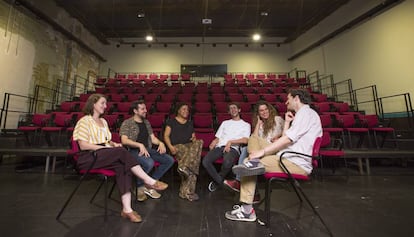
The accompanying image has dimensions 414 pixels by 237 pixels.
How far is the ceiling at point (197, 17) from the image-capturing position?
741 centimetres

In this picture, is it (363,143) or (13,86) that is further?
(13,86)

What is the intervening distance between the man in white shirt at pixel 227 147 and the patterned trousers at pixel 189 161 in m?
0.15

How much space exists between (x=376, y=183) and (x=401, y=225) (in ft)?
4.82

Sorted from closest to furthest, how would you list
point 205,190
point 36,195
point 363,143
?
point 36,195 → point 205,190 → point 363,143

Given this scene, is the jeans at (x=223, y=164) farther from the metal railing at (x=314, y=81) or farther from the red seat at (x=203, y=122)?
the metal railing at (x=314, y=81)

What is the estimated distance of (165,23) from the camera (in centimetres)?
912

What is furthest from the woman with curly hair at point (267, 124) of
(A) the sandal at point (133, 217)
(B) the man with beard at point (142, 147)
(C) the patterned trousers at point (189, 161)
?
(A) the sandal at point (133, 217)

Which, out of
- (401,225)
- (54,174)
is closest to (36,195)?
(54,174)

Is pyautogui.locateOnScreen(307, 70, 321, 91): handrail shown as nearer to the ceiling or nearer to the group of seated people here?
the ceiling

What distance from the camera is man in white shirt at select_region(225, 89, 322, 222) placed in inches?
59.6

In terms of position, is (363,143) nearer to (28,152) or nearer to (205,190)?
(205,190)

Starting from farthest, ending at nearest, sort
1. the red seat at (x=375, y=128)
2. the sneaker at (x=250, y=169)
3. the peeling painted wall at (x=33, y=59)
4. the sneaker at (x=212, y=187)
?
the peeling painted wall at (x=33, y=59)
the red seat at (x=375, y=128)
the sneaker at (x=212, y=187)
the sneaker at (x=250, y=169)

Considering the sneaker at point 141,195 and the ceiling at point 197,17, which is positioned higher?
the ceiling at point 197,17

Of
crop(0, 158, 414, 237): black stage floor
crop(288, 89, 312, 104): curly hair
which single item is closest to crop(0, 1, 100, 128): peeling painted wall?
crop(0, 158, 414, 237): black stage floor
